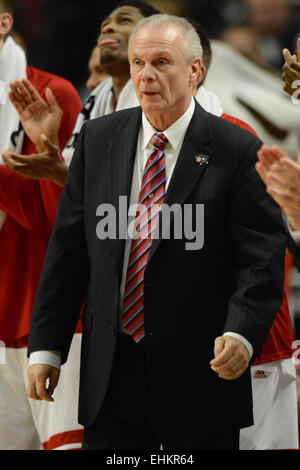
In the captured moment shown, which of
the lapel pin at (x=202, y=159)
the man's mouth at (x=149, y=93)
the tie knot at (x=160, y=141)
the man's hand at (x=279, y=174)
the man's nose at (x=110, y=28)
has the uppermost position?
the man's nose at (x=110, y=28)

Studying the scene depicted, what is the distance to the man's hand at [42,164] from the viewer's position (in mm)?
3391

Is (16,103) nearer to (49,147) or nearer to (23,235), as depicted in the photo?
(49,147)

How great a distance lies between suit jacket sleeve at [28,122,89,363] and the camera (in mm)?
2791

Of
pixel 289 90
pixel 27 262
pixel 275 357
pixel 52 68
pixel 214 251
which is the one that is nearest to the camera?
pixel 214 251

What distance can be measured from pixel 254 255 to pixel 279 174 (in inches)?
10.2

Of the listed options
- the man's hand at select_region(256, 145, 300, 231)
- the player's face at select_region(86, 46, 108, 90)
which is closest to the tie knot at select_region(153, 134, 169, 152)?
the man's hand at select_region(256, 145, 300, 231)

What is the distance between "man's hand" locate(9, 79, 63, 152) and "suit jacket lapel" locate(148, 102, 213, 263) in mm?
Result: 878

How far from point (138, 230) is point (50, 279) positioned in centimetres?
32

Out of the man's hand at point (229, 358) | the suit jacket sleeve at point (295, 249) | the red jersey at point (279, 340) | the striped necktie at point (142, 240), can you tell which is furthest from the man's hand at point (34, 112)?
A: the man's hand at point (229, 358)

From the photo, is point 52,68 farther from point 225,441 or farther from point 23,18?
point 225,441

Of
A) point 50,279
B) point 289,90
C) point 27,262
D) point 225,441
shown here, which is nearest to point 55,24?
point 27,262

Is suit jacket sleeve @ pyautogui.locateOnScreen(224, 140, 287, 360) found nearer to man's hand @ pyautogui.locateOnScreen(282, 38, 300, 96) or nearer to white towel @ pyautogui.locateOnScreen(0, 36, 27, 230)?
man's hand @ pyautogui.locateOnScreen(282, 38, 300, 96)

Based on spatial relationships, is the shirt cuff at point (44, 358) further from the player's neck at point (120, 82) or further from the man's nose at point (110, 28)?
the man's nose at point (110, 28)

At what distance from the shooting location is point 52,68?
568 centimetres
